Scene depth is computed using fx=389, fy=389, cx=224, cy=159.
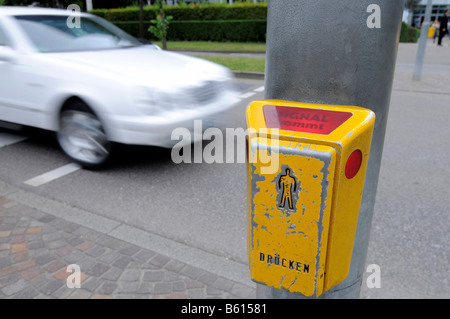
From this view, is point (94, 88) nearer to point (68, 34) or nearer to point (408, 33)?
point (68, 34)

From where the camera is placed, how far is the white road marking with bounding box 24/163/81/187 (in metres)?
4.25

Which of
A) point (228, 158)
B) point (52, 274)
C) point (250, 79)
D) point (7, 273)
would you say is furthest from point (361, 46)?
point (250, 79)

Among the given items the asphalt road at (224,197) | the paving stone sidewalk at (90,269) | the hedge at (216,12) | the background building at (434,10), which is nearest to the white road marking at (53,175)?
the asphalt road at (224,197)

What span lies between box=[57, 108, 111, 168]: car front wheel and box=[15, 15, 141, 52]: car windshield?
0.94 metres

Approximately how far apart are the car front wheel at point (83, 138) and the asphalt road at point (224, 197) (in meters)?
0.17

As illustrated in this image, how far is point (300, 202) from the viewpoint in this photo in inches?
45.1

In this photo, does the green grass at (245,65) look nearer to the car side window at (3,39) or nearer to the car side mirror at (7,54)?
the car side window at (3,39)

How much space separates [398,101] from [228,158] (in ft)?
14.9

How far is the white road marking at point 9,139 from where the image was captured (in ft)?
17.7

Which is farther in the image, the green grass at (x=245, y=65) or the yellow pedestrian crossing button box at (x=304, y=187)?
the green grass at (x=245, y=65)

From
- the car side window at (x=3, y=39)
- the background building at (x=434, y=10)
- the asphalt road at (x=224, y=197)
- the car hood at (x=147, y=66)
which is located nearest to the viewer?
the asphalt road at (x=224, y=197)

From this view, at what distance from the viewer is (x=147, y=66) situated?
Answer: 436cm

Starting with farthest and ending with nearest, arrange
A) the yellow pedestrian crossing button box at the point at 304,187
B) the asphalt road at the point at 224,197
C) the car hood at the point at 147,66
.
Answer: the car hood at the point at 147,66, the asphalt road at the point at 224,197, the yellow pedestrian crossing button box at the point at 304,187
